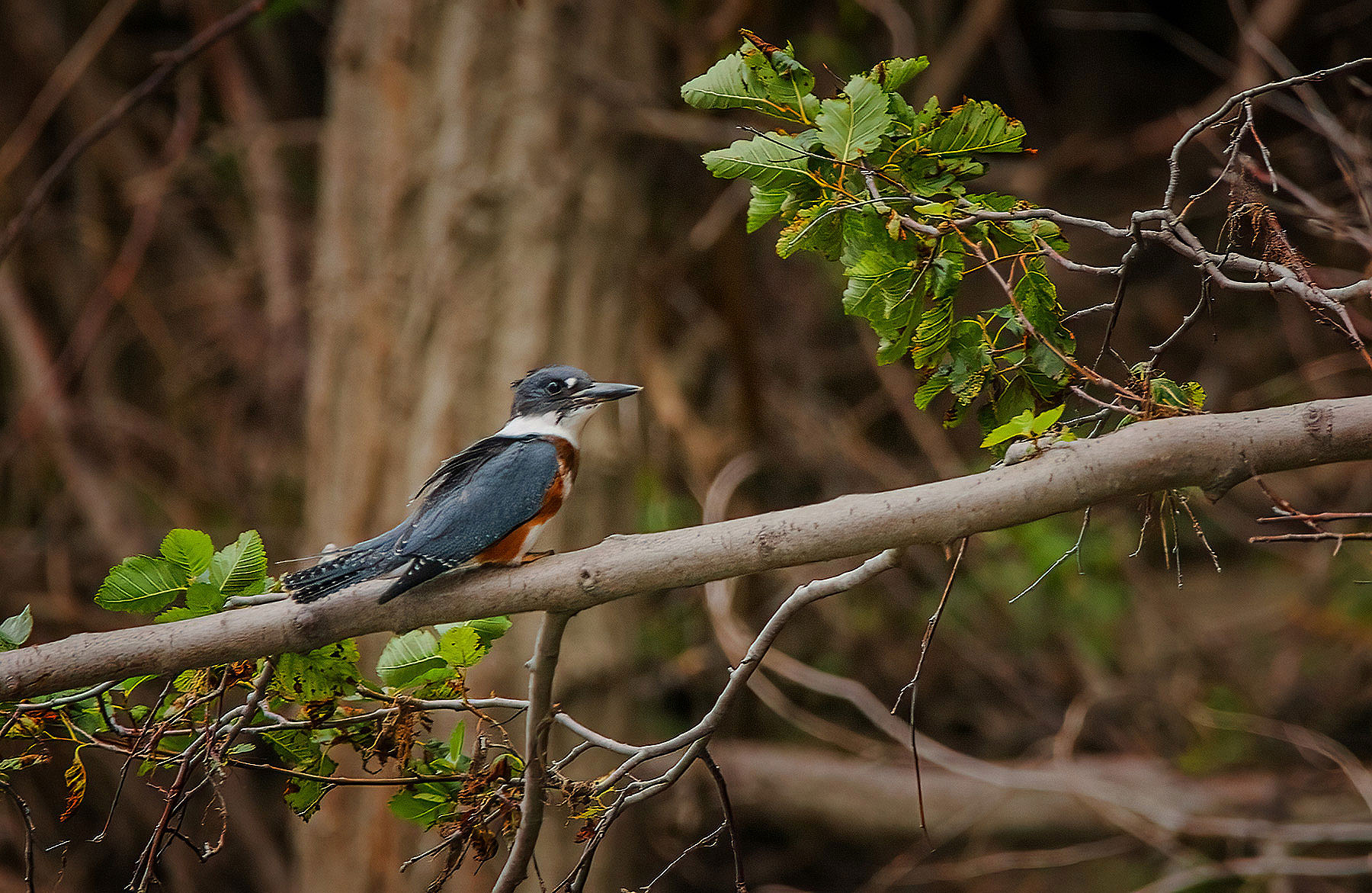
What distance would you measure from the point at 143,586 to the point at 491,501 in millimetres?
602

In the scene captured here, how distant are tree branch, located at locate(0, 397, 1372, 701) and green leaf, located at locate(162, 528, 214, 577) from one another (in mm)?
99

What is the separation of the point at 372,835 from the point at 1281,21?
488 centimetres

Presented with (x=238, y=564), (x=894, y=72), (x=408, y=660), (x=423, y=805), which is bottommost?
(x=423, y=805)

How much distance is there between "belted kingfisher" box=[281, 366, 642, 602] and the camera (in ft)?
5.79

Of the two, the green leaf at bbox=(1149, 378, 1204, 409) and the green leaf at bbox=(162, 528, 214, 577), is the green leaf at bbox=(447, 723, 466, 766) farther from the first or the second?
the green leaf at bbox=(1149, 378, 1204, 409)

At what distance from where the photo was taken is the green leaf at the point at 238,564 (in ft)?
5.52

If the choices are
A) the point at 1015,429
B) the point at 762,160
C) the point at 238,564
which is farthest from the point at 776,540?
the point at 238,564

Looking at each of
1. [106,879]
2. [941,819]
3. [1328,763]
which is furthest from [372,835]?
[1328,763]

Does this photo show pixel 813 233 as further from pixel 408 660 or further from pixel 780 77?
pixel 408 660

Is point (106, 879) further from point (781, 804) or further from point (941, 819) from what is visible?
point (941, 819)

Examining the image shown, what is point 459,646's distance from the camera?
5.33 feet

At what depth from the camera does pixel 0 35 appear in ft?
18.0

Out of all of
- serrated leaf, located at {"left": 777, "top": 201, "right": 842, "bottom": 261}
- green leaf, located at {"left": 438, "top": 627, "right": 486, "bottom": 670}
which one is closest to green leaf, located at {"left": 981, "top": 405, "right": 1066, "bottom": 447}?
serrated leaf, located at {"left": 777, "top": 201, "right": 842, "bottom": 261}

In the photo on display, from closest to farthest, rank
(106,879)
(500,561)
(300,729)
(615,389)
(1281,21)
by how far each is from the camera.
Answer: (300,729), (500,561), (615,389), (1281,21), (106,879)
